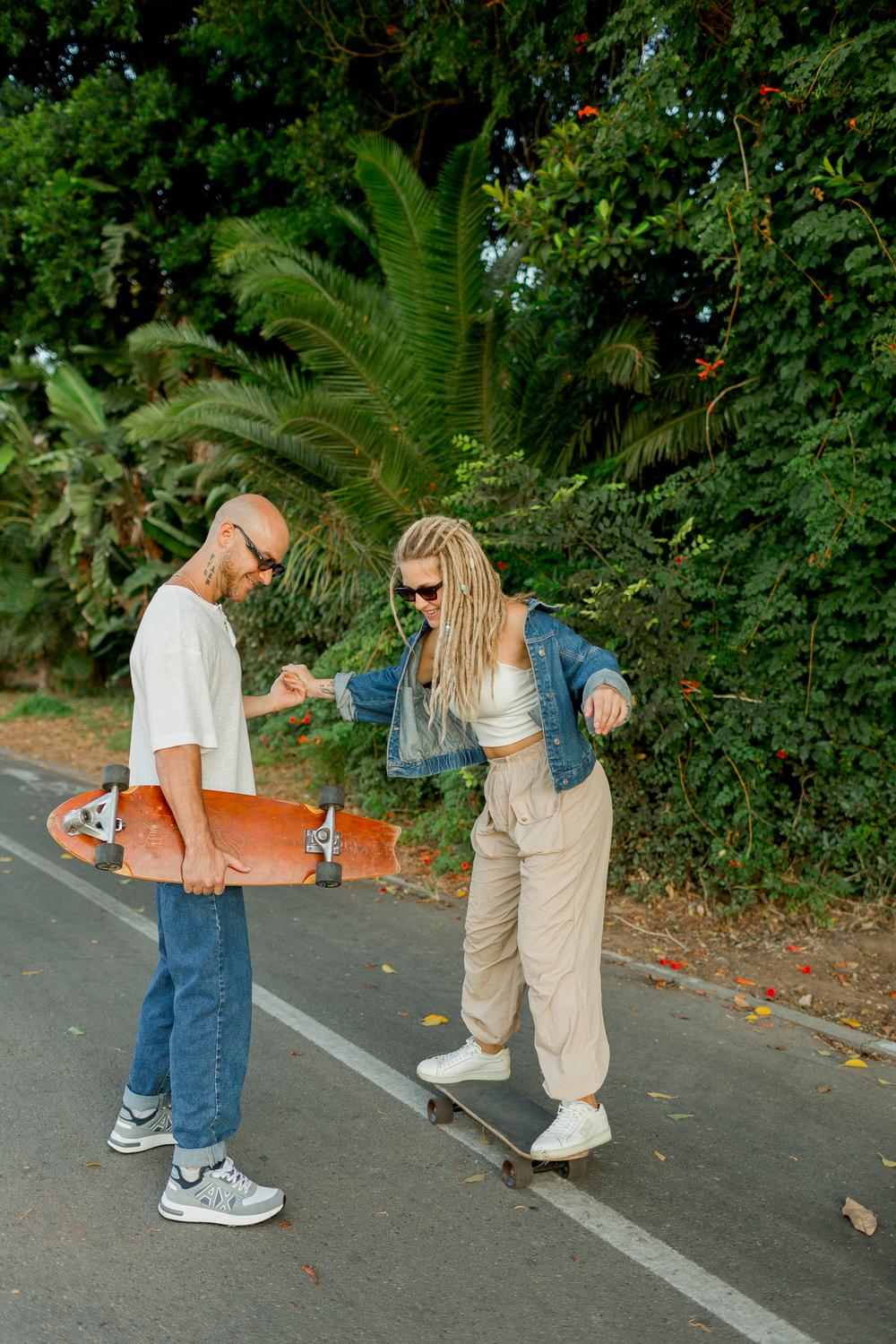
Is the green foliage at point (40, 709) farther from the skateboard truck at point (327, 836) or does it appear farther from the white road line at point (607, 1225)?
the skateboard truck at point (327, 836)

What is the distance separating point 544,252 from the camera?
7.02 metres

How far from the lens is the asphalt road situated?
2.92m

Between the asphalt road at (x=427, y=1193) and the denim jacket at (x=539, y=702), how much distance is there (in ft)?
4.31

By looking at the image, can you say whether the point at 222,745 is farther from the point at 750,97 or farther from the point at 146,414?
the point at 146,414

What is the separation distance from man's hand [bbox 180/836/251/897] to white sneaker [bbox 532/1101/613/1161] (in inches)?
51.5

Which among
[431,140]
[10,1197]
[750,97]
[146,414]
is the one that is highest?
[431,140]

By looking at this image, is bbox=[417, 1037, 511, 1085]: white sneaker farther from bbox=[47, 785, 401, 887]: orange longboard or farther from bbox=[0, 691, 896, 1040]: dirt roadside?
bbox=[0, 691, 896, 1040]: dirt roadside

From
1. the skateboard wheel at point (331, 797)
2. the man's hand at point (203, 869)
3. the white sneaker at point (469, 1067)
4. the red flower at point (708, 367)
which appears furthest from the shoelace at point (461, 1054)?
the red flower at point (708, 367)

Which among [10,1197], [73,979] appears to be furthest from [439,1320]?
[73,979]

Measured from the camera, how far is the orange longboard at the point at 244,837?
3258 millimetres

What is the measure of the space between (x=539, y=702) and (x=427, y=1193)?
159cm

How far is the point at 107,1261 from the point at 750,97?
20.7 feet

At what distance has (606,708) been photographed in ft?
10.8

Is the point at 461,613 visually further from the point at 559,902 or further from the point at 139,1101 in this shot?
the point at 139,1101
